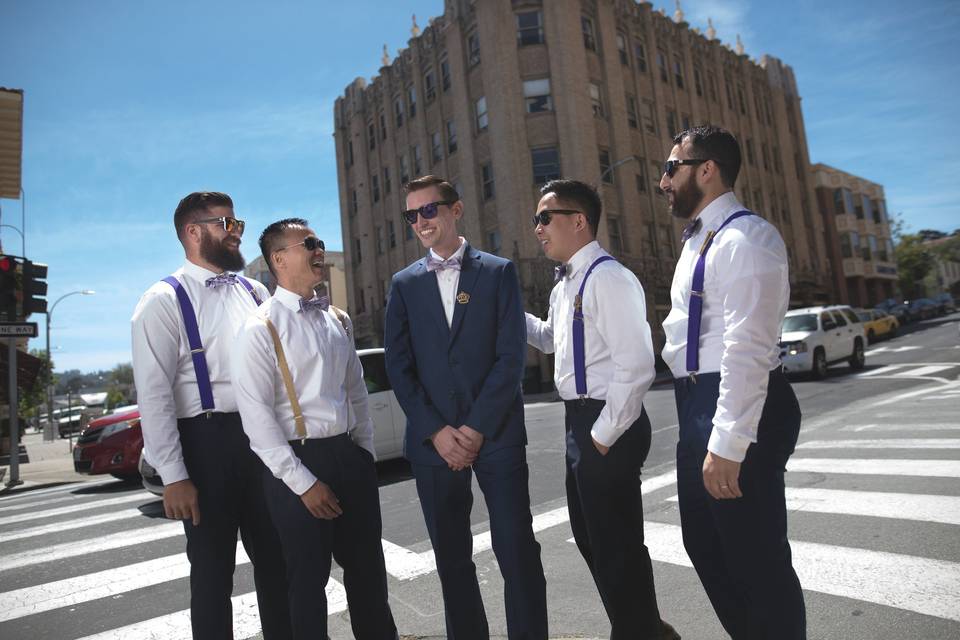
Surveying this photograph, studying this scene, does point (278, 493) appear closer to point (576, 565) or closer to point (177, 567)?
point (576, 565)

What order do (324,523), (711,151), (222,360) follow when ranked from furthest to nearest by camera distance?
(222,360) < (324,523) < (711,151)

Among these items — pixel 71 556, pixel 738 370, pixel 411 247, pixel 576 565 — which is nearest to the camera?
pixel 738 370

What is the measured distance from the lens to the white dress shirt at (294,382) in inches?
104

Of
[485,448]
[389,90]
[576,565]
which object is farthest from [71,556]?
[389,90]

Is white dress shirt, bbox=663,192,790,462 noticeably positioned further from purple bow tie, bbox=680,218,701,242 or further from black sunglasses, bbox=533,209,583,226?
black sunglasses, bbox=533,209,583,226

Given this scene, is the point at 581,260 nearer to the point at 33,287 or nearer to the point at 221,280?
the point at 221,280

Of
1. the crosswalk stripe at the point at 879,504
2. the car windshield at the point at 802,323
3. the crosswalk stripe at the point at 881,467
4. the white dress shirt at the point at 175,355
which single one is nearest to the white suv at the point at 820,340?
the car windshield at the point at 802,323

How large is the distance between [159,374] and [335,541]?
1.11 m

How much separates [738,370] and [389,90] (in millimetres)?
34874

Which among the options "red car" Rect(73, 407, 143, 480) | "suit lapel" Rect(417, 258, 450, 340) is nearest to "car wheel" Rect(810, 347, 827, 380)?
"red car" Rect(73, 407, 143, 480)

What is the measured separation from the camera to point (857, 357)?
17438mm

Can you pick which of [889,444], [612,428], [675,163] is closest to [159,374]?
[612,428]

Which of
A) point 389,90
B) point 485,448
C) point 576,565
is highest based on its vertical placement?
point 389,90

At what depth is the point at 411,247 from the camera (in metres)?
32.2
